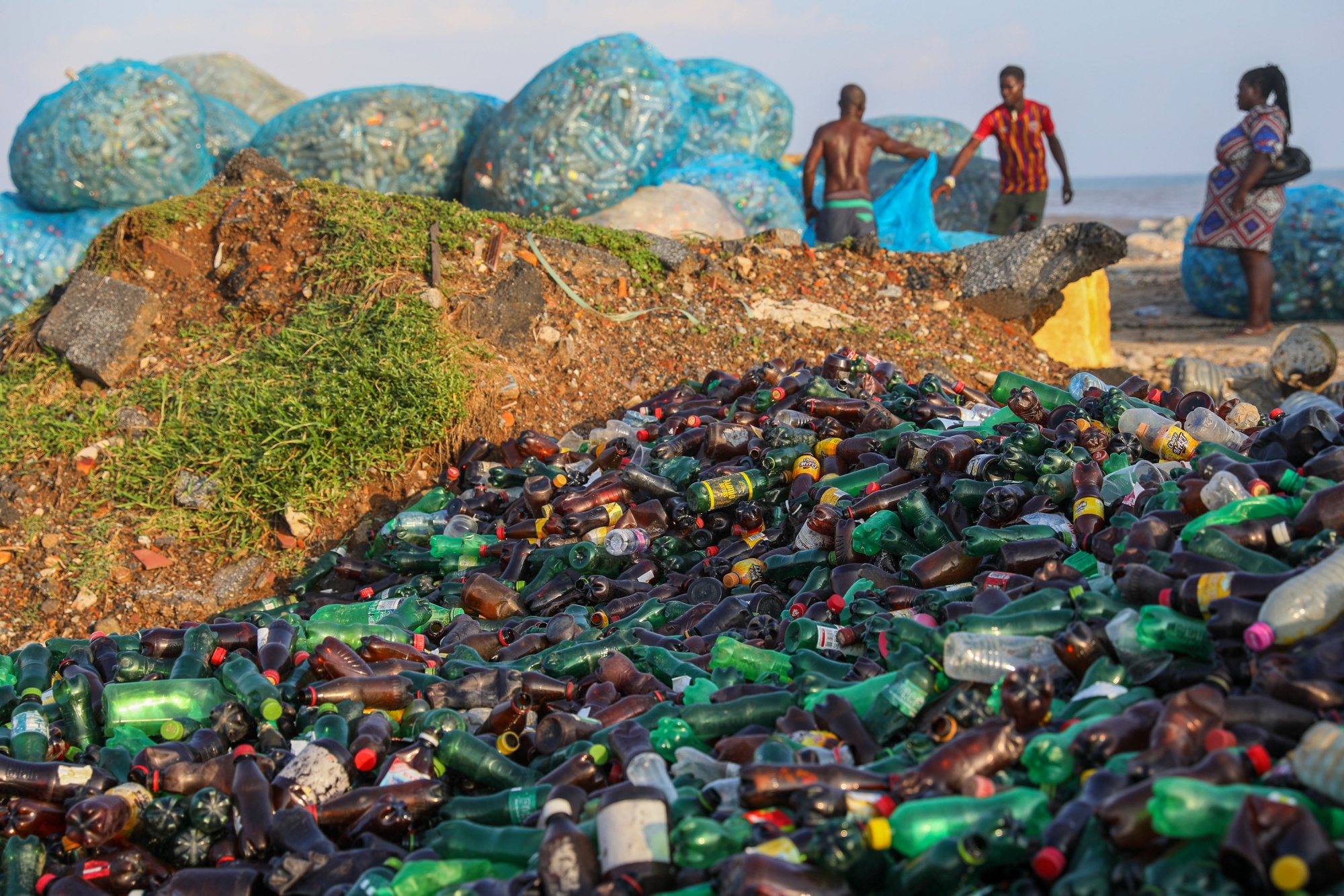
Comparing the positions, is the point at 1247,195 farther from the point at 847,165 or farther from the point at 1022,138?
the point at 847,165

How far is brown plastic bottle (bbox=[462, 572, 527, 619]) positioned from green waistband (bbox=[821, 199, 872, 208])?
6.09 meters

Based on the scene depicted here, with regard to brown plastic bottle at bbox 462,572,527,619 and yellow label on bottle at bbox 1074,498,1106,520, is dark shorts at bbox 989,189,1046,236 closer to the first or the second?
yellow label on bottle at bbox 1074,498,1106,520

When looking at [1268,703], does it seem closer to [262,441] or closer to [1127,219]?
[262,441]

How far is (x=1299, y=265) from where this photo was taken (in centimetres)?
1066

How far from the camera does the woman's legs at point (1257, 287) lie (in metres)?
9.48

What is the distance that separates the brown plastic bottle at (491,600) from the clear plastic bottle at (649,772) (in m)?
1.75

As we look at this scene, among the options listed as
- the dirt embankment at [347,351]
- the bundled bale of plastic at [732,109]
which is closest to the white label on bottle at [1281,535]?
the dirt embankment at [347,351]

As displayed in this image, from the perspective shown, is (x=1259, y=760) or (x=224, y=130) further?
(x=224, y=130)

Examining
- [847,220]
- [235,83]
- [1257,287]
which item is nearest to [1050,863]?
[847,220]

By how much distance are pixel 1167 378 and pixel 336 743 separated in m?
8.04

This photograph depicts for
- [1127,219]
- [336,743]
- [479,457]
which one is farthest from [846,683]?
[1127,219]

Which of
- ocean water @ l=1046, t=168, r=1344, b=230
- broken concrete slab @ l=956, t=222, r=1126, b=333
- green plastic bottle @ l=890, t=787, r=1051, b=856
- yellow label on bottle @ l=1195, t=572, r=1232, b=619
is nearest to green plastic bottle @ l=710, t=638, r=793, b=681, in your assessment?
green plastic bottle @ l=890, t=787, r=1051, b=856

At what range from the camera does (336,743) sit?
2633 millimetres

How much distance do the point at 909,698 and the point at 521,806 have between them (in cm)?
100
